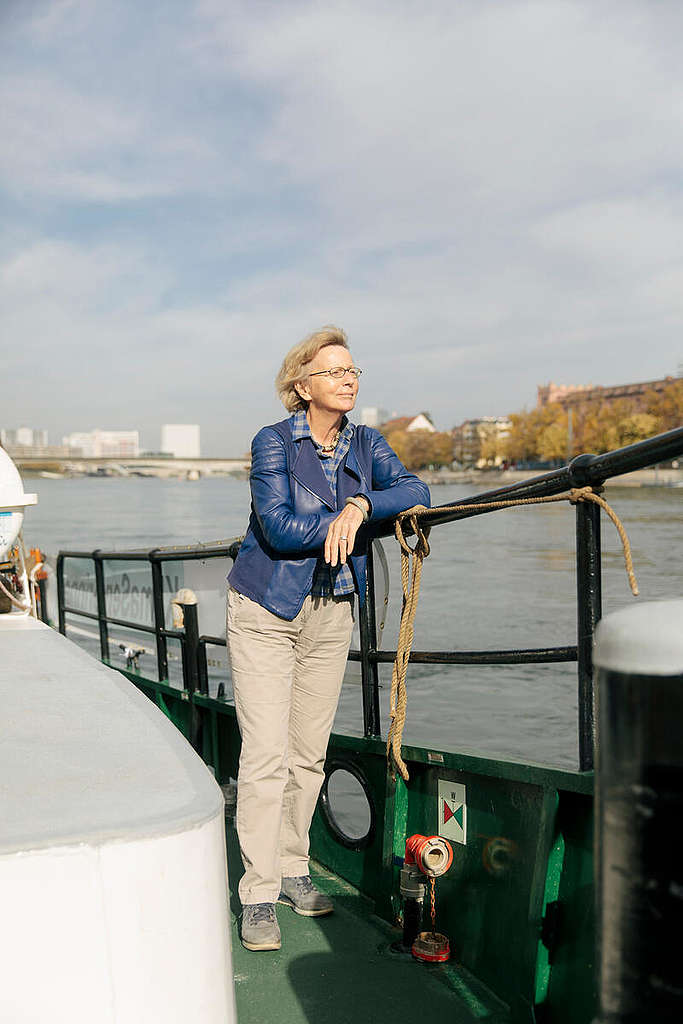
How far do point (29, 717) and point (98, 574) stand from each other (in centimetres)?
420

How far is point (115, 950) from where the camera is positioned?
1229 millimetres

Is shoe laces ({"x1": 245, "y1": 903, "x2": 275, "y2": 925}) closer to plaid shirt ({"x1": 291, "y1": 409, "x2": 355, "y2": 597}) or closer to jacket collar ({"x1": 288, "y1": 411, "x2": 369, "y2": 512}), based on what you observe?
plaid shirt ({"x1": 291, "y1": 409, "x2": 355, "y2": 597})

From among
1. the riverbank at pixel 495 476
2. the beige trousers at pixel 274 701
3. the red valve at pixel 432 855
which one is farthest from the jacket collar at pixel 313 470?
the riverbank at pixel 495 476

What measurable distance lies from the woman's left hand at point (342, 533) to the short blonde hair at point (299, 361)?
1.39ft

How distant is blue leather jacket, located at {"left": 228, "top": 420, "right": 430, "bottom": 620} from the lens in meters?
2.82

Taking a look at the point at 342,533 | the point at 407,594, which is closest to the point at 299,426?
the point at 342,533

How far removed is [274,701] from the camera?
9.72 feet

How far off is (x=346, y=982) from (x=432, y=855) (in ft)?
1.29

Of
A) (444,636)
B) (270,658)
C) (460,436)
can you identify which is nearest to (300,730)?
(270,658)

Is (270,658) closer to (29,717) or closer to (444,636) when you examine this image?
(29,717)

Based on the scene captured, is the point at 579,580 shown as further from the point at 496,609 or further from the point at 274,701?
the point at 496,609

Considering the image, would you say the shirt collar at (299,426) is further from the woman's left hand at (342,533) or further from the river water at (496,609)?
the river water at (496,609)

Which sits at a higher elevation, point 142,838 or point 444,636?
point 142,838

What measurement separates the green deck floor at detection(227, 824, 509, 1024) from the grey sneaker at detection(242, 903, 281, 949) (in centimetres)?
3
